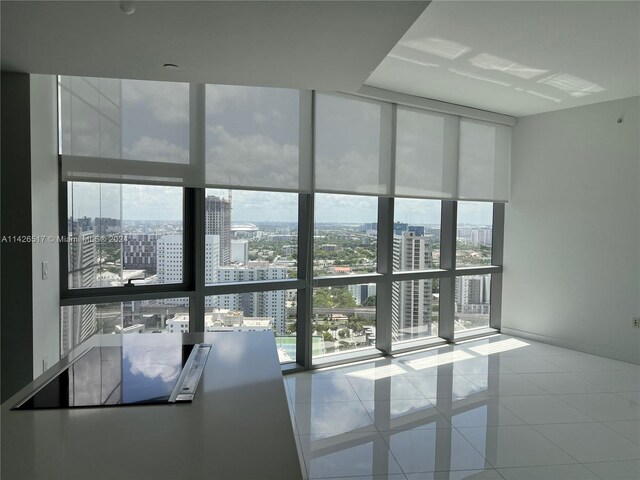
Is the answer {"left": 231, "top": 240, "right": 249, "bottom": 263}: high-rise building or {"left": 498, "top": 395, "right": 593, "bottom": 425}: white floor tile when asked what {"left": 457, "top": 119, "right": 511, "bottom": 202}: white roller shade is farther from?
{"left": 231, "top": 240, "right": 249, "bottom": 263}: high-rise building

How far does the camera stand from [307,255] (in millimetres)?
4129

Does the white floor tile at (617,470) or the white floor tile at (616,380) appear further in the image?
the white floor tile at (616,380)

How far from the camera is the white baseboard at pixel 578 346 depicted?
460 cm

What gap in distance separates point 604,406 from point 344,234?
9.11 feet

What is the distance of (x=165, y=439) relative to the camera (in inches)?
42.1

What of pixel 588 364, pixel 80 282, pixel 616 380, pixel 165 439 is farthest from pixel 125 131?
pixel 588 364

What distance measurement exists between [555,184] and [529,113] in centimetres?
98

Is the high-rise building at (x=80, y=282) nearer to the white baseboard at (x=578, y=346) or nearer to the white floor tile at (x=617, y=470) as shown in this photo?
the white floor tile at (x=617, y=470)

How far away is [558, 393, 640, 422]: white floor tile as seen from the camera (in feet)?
10.6

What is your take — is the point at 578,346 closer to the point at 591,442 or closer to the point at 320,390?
the point at 591,442

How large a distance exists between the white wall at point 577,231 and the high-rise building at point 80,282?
16.7ft

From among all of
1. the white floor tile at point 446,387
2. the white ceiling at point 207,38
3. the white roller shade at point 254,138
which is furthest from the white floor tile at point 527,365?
the white ceiling at point 207,38

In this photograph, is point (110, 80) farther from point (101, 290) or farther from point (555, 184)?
point (555, 184)

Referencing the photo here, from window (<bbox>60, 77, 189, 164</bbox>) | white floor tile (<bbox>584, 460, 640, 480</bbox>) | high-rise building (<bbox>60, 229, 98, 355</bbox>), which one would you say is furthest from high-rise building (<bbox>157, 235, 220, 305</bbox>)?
white floor tile (<bbox>584, 460, 640, 480</bbox>)
